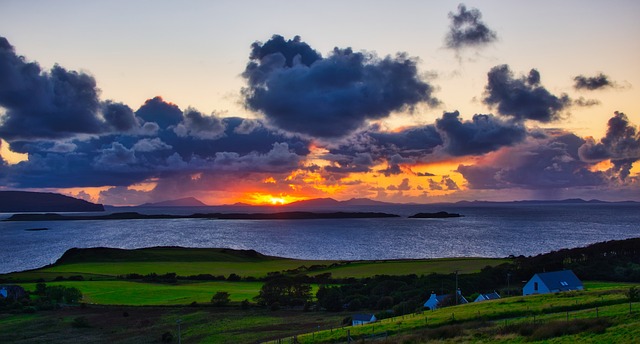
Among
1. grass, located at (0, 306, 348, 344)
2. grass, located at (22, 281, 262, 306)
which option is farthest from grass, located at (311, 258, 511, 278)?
grass, located at (0, 306, 348, 344)

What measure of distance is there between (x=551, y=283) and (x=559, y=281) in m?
1.79

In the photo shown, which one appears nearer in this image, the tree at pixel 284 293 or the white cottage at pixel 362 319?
the white cottage at pixel 362 319

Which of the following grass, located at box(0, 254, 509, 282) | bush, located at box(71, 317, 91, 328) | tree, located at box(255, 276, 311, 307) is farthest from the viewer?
grass, located at box(0, 254, 509, 282)

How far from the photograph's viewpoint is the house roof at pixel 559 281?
192 feet

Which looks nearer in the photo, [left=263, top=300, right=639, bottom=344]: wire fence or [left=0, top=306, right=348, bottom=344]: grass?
[left=263, top=300, right=639, bottom=344]: wire fence

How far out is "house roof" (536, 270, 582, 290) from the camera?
5853 centimetres

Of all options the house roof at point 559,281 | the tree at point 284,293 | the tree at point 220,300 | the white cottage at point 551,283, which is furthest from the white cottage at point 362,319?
the tree at point 220,300

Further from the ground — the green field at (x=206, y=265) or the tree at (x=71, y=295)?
the tree at (x=71, y=295)

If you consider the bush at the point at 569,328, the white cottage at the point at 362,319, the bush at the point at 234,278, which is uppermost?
the bush at the point at 569,328

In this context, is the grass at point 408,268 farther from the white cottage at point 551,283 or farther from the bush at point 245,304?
the bush at point 245,304

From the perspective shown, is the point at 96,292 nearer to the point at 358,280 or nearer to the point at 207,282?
the point at 207,282

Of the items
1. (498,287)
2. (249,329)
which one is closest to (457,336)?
(249,329)

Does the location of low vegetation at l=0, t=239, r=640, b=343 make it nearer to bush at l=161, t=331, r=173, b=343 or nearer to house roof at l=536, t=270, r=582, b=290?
bush at l=161, t=331, r=173, b=343

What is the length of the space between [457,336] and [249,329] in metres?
27.4
